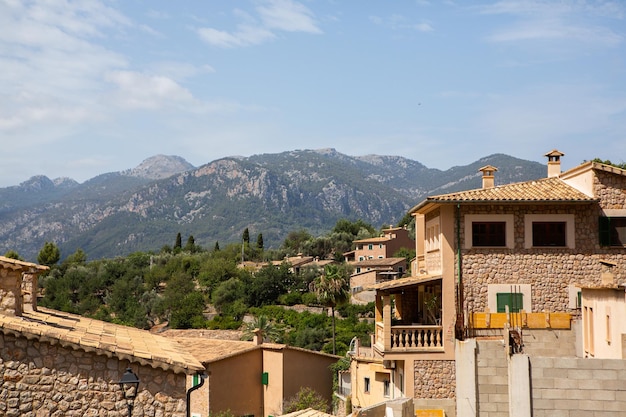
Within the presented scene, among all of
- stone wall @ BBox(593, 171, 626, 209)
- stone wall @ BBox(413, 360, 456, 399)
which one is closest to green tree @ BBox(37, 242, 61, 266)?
stone wall @ BBox(413, 360, 456, 399)

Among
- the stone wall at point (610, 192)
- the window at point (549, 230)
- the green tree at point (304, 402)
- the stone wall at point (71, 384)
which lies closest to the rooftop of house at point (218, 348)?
the green tree at point (304, 402)

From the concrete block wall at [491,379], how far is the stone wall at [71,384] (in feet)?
20.9

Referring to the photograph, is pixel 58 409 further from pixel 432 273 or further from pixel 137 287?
pixel 137 287

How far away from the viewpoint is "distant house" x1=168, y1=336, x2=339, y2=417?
31.7 meters

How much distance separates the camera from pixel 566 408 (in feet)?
45.5

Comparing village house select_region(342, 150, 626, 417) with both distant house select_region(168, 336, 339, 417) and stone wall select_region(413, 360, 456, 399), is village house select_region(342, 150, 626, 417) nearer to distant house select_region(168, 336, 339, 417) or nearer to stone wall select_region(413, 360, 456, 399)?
stone wall select_region(413, 360, 456, 399)

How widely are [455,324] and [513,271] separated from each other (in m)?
2.79

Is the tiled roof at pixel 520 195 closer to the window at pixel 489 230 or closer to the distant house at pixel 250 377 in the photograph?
the window at pixel 489 230

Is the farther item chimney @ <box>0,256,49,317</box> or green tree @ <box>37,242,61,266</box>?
green tree @ <box>37,242,61,266</box>

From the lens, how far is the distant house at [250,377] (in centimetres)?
3173

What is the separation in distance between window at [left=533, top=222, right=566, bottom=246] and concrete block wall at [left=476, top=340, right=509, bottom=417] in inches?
381

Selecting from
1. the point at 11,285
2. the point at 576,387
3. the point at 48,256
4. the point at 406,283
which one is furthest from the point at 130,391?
the point at 48,256

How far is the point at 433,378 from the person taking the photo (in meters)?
23.5

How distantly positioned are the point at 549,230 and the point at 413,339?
19.3ft
